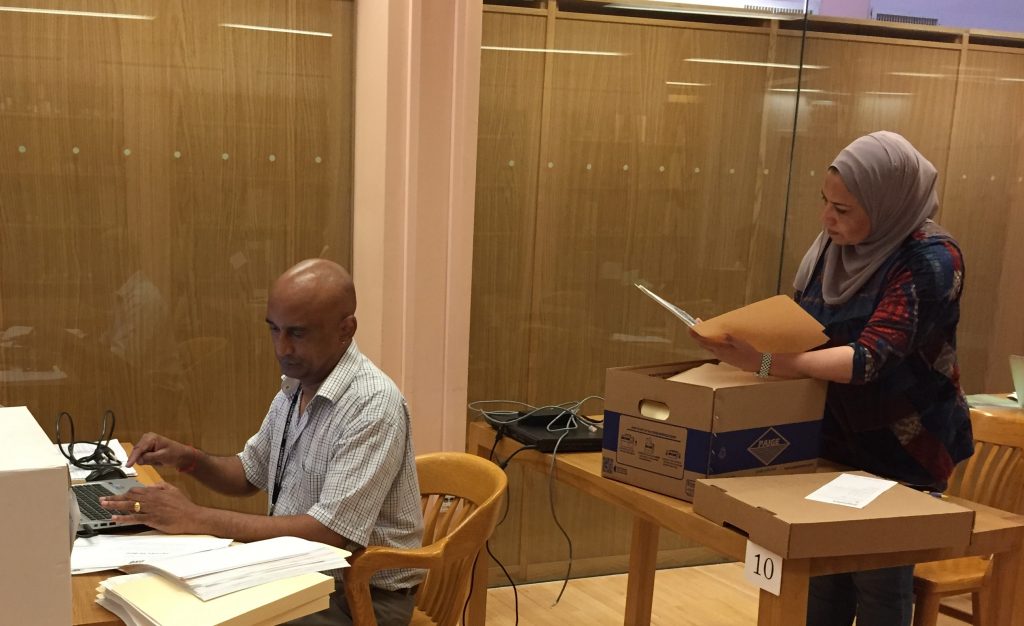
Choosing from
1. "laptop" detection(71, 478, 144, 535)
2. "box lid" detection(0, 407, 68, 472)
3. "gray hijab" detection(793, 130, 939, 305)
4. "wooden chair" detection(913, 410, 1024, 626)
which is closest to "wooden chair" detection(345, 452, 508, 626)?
"laptop" detection(71, 478, 144, 535)

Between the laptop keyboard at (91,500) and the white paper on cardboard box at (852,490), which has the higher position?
the white paper on cardboard box at (852,490)

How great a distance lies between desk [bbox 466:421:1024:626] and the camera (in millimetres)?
1824

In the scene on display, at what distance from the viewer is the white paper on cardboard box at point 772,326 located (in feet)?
6.82

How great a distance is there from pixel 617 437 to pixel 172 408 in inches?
64.1

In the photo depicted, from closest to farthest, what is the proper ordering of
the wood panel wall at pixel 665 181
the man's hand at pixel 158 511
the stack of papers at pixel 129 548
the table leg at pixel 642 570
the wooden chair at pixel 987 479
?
the stack of papers at pixel 129 548 → the man's hand at pixel 158 511 → the wooden chair at pixel 987 479 → the table leg at pixel 642 570 → the wood panel wall at pixel 665 181

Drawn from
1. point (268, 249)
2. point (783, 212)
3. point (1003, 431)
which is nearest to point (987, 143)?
point (783, 212)

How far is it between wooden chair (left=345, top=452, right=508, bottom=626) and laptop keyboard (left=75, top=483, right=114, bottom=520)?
1.50 ft

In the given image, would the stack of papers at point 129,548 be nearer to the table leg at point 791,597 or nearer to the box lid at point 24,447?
the box lid at point 24,447

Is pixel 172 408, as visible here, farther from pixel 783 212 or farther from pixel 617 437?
pixel 783 212

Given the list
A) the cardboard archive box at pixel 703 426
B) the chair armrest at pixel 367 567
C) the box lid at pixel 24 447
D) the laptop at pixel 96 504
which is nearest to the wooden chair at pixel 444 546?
the chair armrest at pixel 367 567

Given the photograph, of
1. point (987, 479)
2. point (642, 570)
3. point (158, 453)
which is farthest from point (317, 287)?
point (987, 479)

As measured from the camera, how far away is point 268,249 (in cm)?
322

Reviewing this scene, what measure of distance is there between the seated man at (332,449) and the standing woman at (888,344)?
73cm

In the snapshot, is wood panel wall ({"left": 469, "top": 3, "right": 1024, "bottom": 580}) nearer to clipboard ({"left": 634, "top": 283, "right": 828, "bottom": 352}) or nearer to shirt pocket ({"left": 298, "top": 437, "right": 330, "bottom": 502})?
clipboard ({"left": 634, "top": 283, "right": 828, "bottom": 352})
